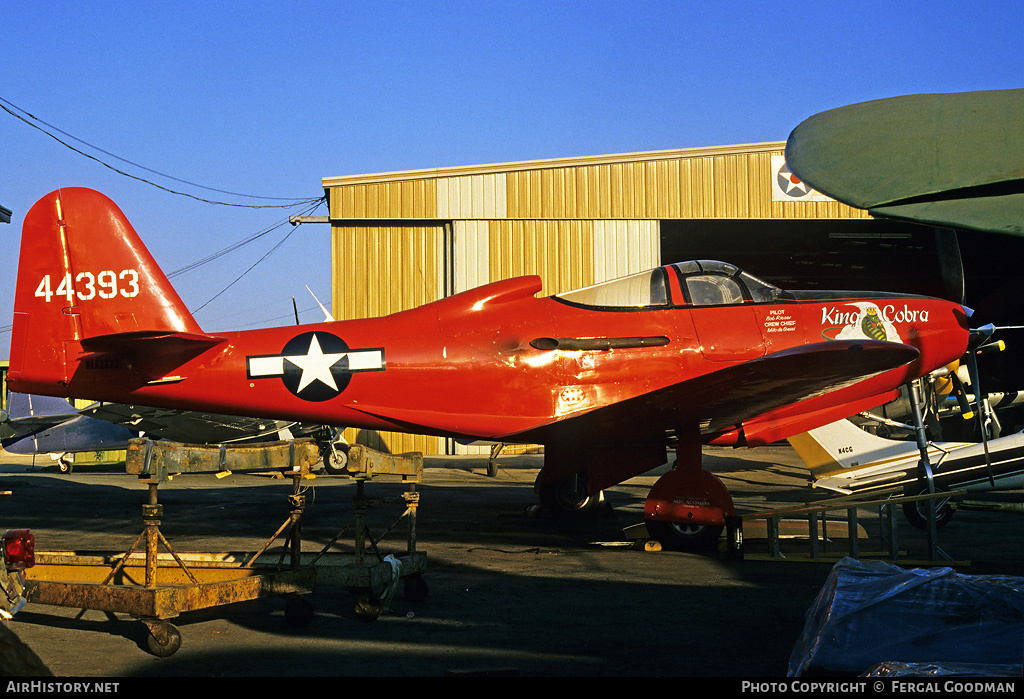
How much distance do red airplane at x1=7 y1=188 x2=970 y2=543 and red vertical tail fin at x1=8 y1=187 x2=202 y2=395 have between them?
0.01 meters

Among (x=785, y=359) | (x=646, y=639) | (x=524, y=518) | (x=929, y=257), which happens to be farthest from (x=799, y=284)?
(x=646, y=639)

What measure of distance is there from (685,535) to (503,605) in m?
3.19

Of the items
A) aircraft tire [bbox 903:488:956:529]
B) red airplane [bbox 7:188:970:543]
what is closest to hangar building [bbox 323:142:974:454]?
aircraft tire [bbox 903:488:956:529]

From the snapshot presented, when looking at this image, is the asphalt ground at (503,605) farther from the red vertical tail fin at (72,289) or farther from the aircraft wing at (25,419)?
the aircraft wing at (25,419)

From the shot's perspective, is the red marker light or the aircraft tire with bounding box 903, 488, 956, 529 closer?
the red marker light

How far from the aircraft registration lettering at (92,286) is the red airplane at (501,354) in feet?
0.05

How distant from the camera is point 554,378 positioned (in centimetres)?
849

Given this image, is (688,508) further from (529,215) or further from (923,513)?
(529,215)

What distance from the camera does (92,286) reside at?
8000 mm

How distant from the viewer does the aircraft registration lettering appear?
7.93 m

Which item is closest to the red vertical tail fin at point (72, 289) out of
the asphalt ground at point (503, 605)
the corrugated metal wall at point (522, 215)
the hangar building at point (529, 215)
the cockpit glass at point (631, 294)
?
the asphalt ground at point (503, 605)

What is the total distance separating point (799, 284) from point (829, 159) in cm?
3897

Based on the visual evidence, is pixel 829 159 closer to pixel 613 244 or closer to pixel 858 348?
pixel 858 348

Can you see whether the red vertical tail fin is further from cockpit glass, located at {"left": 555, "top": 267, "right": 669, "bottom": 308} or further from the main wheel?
cockpit glass, located at {"left": 555, "top": 267, "right": 669, "bottom": 308}
